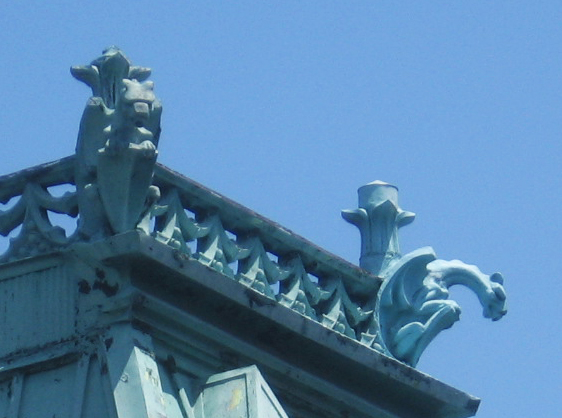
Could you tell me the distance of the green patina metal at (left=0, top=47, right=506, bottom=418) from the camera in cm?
1134

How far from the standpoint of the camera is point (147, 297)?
11445 millimetres

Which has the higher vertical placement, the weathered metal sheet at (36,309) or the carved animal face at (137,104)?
the carved animal face at (137,104)

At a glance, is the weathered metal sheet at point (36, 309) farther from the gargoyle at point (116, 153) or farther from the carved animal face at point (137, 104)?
the carved animal face at point (137, 104)

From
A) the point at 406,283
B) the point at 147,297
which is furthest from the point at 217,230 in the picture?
the point at 406,283

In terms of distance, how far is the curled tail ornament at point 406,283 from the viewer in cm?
1327

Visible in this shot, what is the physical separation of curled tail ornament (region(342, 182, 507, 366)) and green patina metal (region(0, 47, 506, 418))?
55 cm

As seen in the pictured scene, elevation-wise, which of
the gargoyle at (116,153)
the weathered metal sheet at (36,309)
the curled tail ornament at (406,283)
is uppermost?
the curled tail ornament at (406,283)

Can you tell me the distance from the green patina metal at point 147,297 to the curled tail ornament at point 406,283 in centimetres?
55

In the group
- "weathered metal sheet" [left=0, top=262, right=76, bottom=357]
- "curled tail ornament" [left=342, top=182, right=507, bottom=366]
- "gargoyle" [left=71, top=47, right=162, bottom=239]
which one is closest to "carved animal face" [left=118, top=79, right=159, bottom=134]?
"gargoyle" [left=71, top=47, right=162, bottom=239]

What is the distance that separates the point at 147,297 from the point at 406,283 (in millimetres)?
2510

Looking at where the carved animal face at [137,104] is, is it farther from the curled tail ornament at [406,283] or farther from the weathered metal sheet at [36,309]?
the curled tail ornament at [406,283]

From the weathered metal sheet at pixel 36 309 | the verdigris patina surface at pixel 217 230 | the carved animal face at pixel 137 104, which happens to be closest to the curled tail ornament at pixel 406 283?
the verdigris patina surface at pixel 217 230

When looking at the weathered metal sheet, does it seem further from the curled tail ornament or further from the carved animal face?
the curled tail ornament

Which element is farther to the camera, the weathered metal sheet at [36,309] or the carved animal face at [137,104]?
the weathered metal sheet at [36,309]
